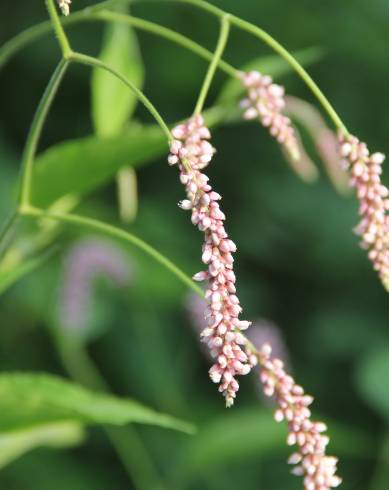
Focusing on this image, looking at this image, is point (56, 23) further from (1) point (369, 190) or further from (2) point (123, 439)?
(2) point (123, 439)

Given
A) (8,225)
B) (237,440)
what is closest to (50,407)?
(8,225)

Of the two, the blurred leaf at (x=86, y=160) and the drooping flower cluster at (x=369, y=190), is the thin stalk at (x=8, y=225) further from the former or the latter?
the drooping flower cluster at (x=369, y=190)

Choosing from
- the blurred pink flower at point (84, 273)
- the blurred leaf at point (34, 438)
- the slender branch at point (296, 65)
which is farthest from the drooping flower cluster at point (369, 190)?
the blurred pink flower at point (84, 273)

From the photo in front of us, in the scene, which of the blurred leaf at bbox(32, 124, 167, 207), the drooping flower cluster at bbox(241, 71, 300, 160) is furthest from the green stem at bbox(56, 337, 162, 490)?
the drooping flower cluster at bbox(241, 71, 300, 160)

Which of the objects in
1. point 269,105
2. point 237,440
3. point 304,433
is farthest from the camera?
point 237,440

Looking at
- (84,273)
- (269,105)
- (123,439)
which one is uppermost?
(84,273)

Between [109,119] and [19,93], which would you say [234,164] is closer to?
[19,93]

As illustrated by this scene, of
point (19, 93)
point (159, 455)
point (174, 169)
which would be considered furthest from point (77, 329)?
point (19, 93)
